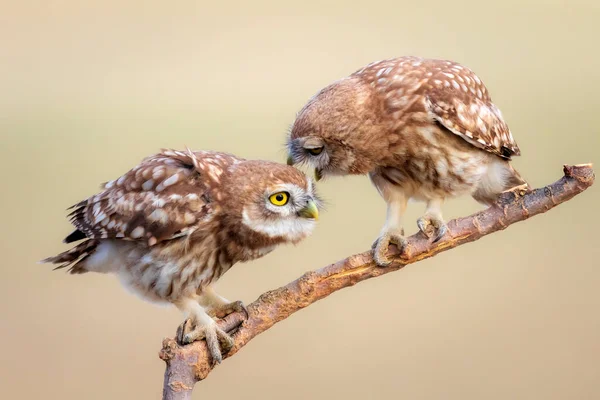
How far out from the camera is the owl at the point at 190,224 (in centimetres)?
198

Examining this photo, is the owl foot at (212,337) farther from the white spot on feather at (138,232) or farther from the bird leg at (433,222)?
the bird leg at (433,222)

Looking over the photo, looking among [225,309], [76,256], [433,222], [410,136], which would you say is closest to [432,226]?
[433,222]

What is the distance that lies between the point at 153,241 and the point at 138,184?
0.18 metres

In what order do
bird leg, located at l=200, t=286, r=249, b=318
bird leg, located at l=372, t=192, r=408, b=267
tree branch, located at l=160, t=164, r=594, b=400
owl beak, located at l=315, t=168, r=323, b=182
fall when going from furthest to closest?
owl beak, located at l=315, t=168, r=323, b=182, bird leg, located at l=200, t=286, r=249, b=318, bird leg, located at l=372, t=192, r=408, b=267, tree branch, located at l=160, t=164, r=594, b=400

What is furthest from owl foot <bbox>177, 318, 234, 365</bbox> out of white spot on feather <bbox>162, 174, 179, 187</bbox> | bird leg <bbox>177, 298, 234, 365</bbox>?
white spot on feather <bbox>162, 174, 179, 187</bbox>

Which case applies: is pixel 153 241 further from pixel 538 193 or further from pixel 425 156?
pixel 538 193

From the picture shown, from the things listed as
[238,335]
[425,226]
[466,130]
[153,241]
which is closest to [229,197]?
[153,241]

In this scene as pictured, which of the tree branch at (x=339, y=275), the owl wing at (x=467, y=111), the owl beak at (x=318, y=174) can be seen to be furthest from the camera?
the owl wing at (x=467, y=111)

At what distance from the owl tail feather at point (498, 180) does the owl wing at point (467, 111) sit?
0.04m

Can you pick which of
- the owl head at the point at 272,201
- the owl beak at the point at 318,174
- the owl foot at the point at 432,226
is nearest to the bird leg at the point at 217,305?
the owl head at the point at 272,201

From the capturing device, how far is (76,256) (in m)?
2.22

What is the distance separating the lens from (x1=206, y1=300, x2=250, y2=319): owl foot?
7.01 ft

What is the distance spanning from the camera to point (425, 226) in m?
2.21

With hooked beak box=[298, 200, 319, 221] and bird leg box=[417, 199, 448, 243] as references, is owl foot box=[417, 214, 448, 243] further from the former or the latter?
hooked beak box=[298, 200, 319, 221]
